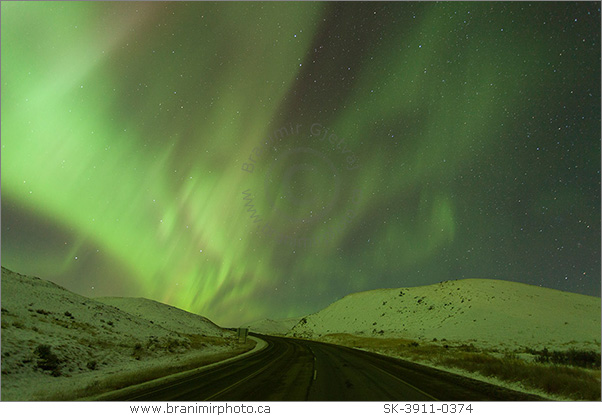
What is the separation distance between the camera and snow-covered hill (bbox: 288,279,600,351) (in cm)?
6109

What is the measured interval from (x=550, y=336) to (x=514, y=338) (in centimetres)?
A: 652

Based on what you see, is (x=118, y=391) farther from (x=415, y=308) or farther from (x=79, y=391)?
(x=415, y=308)

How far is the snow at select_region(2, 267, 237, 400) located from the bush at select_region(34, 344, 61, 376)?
8.3 inches

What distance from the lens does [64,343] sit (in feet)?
71.6

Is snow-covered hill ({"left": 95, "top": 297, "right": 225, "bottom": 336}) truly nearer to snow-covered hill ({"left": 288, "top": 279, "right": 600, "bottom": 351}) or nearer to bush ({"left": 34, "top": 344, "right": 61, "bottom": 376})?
snow-covered hill ({"left": 288, "top": 279, "right": 600, "bottom": 351})

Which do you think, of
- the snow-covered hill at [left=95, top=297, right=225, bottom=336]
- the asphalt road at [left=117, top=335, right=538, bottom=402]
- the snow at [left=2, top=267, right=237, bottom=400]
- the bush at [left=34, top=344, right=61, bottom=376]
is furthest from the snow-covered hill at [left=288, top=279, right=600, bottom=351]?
the bush at [left=34, top=344, right=61, bottom=376]

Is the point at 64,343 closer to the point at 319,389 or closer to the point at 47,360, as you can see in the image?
the point at 47,360

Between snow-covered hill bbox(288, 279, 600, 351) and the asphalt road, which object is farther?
snow-covered hill bbox(288, 279, 600, 351)

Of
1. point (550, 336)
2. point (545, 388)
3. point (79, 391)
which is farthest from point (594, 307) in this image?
point (79, 391)

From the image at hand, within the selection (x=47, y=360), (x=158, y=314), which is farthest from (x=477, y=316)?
(x=47, y=360)

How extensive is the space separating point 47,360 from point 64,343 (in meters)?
4.92

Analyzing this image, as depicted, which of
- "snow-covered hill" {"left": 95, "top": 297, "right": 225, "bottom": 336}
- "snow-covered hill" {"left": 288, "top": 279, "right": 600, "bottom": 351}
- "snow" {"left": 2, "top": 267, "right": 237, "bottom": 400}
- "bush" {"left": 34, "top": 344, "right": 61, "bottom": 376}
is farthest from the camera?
"snow-covered hill" {"left": 95, "top": 297, "right": 225, "bottom": 336}

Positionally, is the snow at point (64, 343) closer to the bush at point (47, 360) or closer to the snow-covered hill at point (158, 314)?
the bush at point (47, 360)
